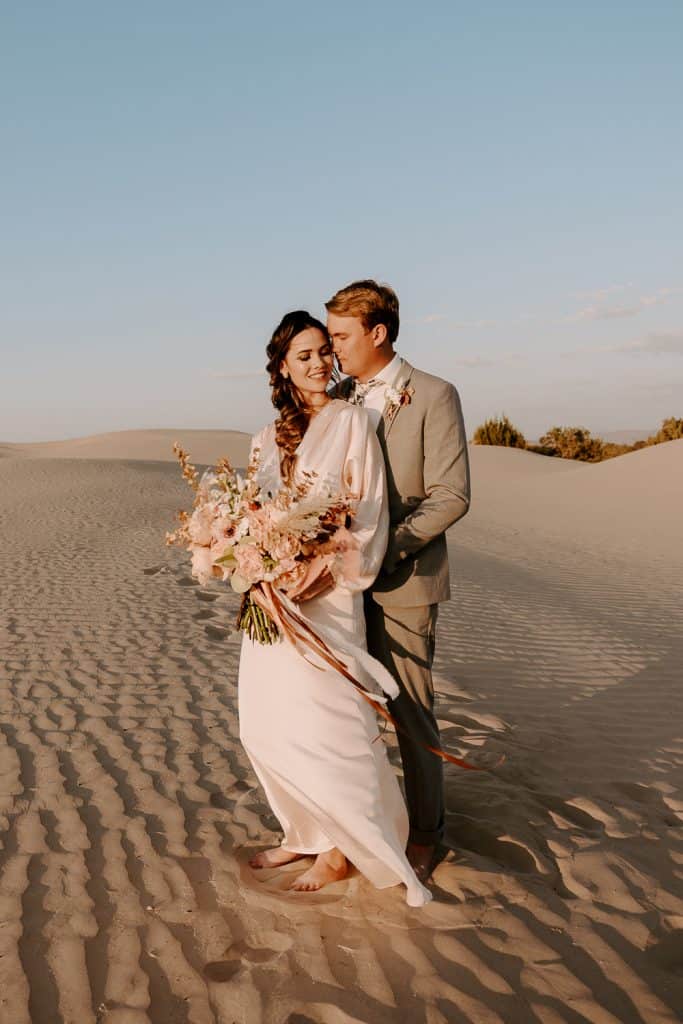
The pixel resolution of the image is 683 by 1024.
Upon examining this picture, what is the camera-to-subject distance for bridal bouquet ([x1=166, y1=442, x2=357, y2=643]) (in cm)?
303

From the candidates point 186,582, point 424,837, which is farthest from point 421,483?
point 186,582

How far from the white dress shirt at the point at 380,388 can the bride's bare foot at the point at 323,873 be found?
1.86 meters

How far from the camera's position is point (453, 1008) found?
289 cm

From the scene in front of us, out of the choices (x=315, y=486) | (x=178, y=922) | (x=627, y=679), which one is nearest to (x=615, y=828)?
(x=178, y=922)

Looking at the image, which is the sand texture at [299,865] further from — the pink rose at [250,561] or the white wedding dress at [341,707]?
the pink rose at [250,561]

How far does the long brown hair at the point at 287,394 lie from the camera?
3428 mm

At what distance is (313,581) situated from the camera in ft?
10.6

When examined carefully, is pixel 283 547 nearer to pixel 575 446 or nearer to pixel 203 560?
pixel 203 560

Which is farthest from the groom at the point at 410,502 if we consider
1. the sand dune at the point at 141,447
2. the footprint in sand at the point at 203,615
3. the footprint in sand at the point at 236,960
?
the sand dune at the point at 141,447

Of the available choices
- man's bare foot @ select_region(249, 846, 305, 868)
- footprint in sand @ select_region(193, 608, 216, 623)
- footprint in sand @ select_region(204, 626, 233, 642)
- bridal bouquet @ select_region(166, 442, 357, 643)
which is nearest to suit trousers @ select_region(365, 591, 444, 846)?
bridal bouquet @ select_region(166, 442, 357, 643)

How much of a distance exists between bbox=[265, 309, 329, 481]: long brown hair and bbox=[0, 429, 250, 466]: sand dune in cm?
3532

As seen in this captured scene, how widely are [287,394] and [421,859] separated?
2083 millimetres

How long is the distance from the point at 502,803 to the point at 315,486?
2399 mm

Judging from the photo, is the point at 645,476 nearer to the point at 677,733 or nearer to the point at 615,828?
the point at 677,733
